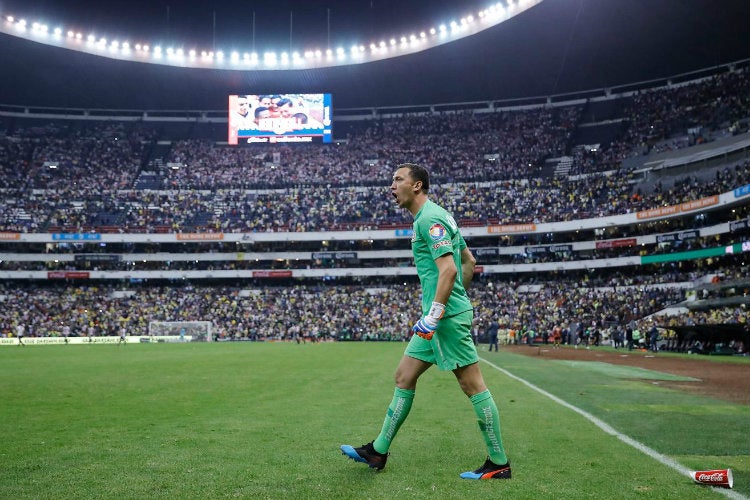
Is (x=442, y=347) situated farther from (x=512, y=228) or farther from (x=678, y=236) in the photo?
(x=512, y=228)

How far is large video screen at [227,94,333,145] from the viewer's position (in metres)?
68.9

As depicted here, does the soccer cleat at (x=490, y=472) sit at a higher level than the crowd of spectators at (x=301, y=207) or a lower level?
lower

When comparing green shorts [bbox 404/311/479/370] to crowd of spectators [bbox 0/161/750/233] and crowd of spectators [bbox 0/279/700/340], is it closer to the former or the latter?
crowd of spectators [bbox 0/279/700/340]

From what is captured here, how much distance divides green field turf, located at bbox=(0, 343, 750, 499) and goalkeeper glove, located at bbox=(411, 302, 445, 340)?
1.16 m

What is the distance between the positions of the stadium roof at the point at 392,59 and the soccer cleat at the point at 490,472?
51.6 metres

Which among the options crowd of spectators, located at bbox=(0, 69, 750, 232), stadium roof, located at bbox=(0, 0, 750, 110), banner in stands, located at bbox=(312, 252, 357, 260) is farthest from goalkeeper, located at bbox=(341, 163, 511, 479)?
banner in stands, located at bbox=(312, 252, 357, 260)

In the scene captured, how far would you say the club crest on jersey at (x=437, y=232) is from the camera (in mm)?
5273

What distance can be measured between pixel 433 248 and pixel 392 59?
61.8 m

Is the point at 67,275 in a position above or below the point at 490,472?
above

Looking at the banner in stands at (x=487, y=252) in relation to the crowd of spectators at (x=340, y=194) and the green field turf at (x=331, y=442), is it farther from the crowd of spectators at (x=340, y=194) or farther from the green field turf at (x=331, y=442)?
the green field turf at (x=331, y=442)

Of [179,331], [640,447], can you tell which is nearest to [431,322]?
[640,447]

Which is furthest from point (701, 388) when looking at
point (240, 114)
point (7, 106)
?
point (7, 106)

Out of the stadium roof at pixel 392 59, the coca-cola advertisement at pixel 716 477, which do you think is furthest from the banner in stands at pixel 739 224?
the coca-cola advertisement at pixel 716 477

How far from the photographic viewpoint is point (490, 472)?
5125 millimetres
